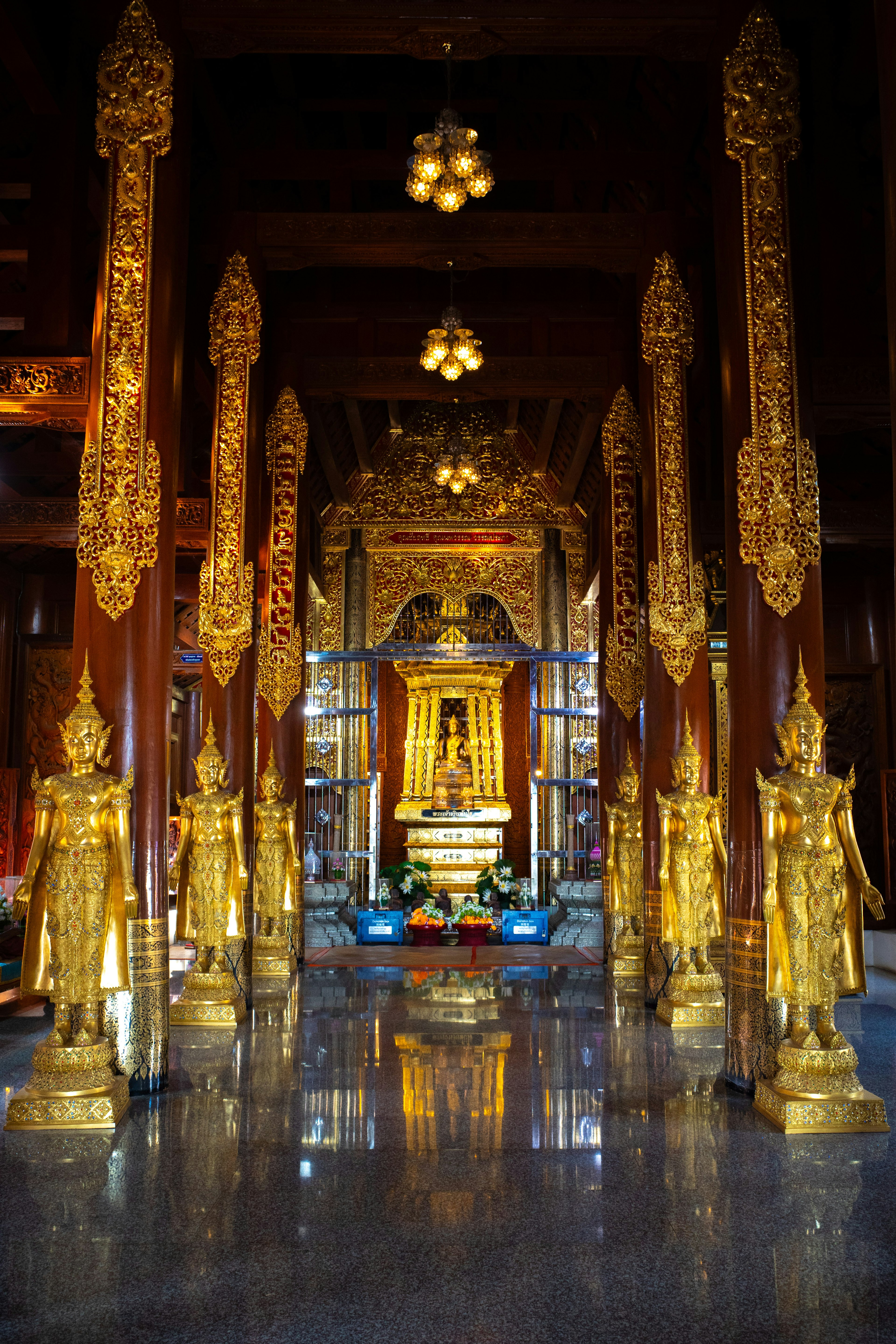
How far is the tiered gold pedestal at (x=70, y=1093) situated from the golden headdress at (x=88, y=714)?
135 cm

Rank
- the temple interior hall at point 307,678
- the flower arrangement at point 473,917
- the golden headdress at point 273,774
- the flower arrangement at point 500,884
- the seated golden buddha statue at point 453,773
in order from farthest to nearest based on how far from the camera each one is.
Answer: the seated golden buddha statue at point 453,773
the flower arrangement at point 500,884
the flower arrangement at point 473,917
the golden headdress at point 273,774
the temple interior hall at point 307,678

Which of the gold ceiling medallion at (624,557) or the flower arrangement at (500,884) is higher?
the gold ceiling medallion at (624,557)

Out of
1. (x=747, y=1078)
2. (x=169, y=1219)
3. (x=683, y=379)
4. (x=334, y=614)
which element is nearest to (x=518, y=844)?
(x=334, y=614)

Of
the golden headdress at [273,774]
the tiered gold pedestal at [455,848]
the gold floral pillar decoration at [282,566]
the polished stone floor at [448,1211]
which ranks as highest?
the gold floral pillar decoration at [282,566]

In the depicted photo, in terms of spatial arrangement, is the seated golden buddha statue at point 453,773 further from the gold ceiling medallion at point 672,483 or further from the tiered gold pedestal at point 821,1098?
the tiered gold pedestal at point 821,1098

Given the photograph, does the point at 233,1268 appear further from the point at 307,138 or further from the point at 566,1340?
the point at 307,138

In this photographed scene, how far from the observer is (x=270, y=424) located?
10.9m

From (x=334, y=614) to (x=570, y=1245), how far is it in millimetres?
14666

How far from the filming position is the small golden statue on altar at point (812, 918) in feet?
15.6

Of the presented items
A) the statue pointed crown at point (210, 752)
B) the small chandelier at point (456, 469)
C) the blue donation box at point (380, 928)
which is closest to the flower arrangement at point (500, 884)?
the blue donation box at point (380, 928)

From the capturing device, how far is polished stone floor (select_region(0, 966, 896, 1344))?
9.00ft

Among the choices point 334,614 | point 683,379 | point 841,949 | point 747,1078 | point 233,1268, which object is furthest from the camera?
point 334,614

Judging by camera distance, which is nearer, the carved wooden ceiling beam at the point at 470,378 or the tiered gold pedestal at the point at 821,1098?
the tiered gold pedestal at the point at 821,1098

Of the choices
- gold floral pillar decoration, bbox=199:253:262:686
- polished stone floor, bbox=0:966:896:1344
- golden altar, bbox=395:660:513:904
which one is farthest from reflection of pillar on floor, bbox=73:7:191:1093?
golden altar, bbox=395:660:513:904
